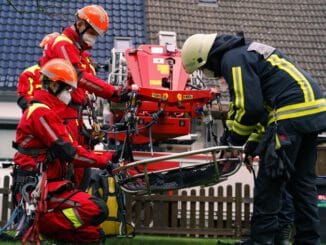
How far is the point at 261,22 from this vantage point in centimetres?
1938

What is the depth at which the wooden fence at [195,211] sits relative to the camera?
10.1 metres

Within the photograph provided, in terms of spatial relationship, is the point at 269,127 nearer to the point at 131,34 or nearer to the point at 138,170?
the point at 138,170

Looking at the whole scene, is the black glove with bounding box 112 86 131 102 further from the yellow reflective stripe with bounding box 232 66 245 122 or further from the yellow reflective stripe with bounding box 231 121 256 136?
the yellow reflective stripe with bounding box 232 66 245 122

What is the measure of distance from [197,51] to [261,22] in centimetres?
1433

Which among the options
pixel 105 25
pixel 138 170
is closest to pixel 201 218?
pixel 105 25

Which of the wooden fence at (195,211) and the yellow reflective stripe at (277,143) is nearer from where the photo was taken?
the yellow reflective stripe at (277,143)

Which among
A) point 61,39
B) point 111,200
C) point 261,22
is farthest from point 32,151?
point 261,22

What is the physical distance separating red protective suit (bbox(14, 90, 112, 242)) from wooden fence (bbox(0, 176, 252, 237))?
3995 mm

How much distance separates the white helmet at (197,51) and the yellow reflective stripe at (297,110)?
0.74 m

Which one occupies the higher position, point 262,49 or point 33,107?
point 262,49

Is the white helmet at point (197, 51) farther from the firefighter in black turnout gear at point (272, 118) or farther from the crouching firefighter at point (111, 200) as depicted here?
the crouching firefighter at point (111, 200)

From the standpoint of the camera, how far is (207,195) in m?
10.4

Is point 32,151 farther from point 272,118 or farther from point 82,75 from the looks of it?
point 272,118

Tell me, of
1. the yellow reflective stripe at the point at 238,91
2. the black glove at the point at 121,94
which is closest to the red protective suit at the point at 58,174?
the black glove at the point at 121,94
